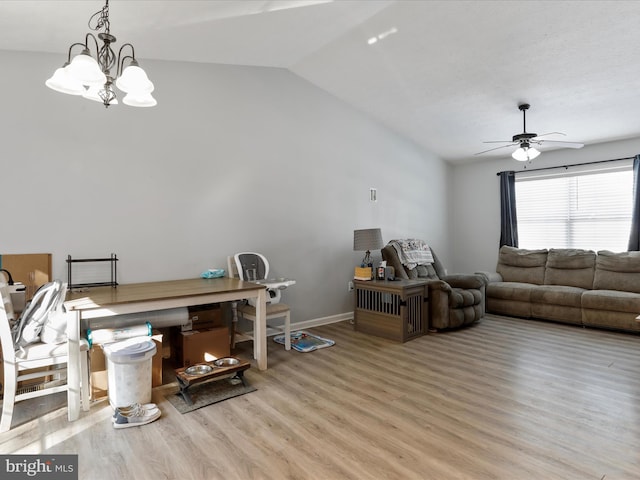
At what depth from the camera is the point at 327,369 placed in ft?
10.6

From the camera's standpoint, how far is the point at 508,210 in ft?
19.6

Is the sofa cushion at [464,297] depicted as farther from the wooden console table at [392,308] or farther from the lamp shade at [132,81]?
the lamp shade at [132,81]

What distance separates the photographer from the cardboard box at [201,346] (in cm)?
313

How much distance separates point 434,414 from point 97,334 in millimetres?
2322

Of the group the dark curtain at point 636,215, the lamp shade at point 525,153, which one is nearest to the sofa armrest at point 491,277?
the dark curtain at point 636,215

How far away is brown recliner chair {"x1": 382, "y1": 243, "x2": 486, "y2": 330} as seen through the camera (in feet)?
14.2

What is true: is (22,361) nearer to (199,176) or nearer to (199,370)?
(199,370)

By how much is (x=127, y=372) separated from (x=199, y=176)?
199 centimetres

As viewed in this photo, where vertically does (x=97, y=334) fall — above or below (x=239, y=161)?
below

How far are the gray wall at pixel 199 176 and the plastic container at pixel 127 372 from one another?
3.54ft

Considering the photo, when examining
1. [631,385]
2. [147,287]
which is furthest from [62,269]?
[631,385]

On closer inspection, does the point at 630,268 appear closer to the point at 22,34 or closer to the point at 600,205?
the point at 600,205

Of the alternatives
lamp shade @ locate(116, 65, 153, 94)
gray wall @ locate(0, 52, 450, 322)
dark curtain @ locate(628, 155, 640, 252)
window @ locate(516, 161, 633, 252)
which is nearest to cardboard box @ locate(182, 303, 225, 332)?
gray wall @ locate(0, 52, 450, 322)

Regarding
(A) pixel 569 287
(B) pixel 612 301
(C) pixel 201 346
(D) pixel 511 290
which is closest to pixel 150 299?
(C) pixel 201 346
